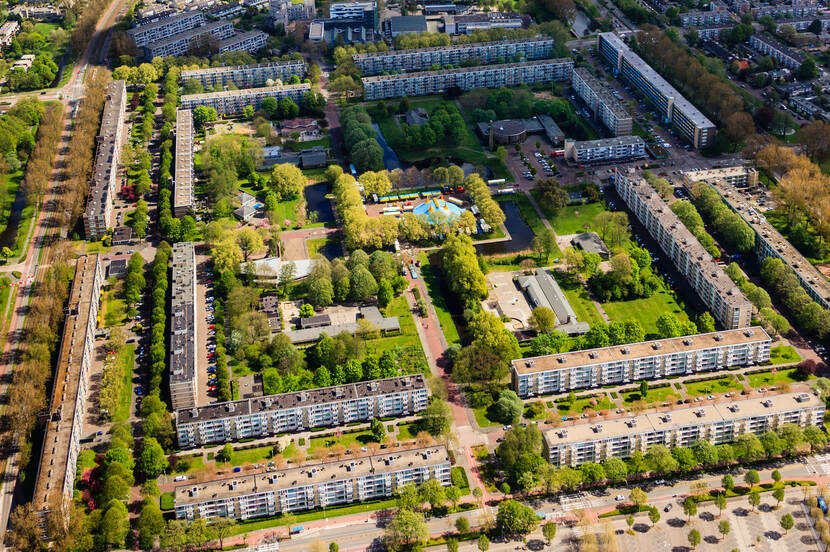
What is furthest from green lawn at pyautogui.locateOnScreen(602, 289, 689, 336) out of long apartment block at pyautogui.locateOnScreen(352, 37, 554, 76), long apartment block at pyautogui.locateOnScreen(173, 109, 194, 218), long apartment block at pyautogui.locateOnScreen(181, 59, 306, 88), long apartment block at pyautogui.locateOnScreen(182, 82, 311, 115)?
long apartment block at pyautogui.locateOnScreen(181, 59, 306, 88)

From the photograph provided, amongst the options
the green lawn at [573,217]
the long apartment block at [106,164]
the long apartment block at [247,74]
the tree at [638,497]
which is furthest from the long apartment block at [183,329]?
the long apartment block at [247,74]

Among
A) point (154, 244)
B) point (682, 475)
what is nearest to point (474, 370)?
point (682, 475)

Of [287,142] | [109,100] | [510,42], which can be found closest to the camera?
[287,142]

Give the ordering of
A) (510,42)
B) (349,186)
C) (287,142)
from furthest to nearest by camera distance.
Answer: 1. (510,42)
2. (287,142)
3. (349,186)

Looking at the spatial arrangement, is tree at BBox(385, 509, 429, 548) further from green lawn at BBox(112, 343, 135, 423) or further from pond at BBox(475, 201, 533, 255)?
pond at BBox(475, 201, 533, 255)

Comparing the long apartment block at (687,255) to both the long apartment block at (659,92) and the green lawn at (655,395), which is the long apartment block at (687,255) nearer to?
the green lawn at (655,395)

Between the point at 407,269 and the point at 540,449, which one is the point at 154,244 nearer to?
the point at 407,269
